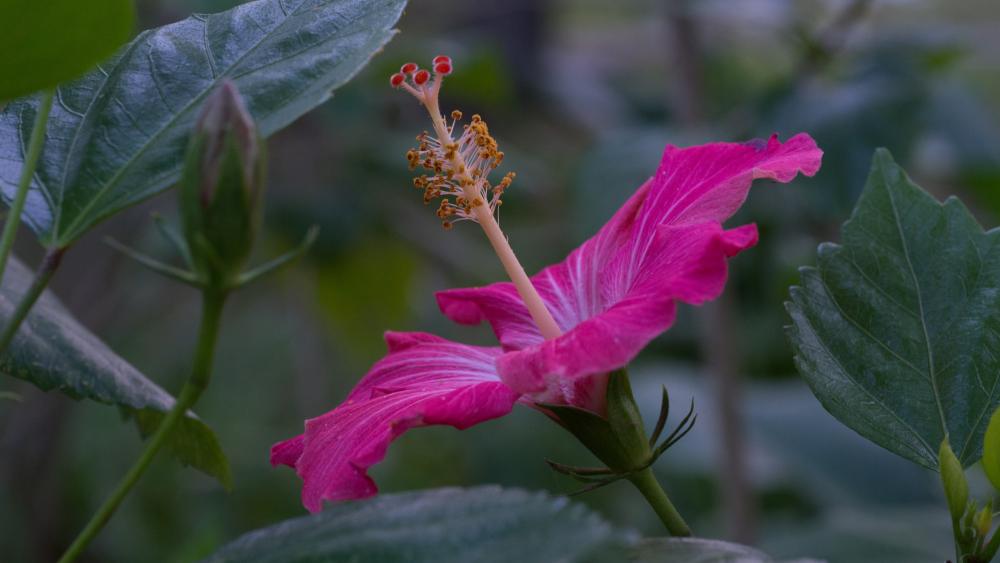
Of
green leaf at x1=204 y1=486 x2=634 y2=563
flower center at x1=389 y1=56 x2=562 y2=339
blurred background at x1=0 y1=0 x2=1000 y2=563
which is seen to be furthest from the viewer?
blurred background at x1=0 y1=0 x2=1000 y2=563

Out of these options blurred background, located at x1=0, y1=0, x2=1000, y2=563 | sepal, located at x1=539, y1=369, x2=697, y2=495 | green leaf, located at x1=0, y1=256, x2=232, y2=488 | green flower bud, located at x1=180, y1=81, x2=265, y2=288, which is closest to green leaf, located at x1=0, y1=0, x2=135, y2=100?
green flower bud, located at x1=180, y1=81, x2=265, y2=288

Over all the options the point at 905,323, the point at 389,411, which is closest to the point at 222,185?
the point at 389,411

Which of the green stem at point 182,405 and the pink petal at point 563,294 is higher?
the pink petal at point 563,294

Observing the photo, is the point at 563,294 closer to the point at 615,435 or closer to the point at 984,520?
the point at 615,435

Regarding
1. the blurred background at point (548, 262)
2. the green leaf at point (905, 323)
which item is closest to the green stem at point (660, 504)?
the green leaf at point (905, 323)

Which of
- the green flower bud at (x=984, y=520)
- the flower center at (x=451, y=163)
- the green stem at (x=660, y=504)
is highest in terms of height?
the flower center at (x=451, y=163)

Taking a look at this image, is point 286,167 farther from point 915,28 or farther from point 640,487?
point 640,487

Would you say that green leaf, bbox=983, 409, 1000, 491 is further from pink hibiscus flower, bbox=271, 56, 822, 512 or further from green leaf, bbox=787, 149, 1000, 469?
pink hibiscus flower, bbox=271, 56, 822, 512

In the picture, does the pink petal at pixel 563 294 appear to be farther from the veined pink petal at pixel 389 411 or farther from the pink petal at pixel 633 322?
the pink petal at pixel 633 322
